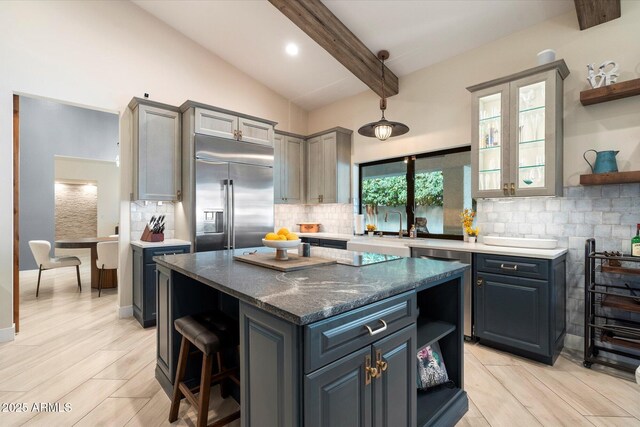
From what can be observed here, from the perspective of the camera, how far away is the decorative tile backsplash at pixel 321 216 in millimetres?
5086

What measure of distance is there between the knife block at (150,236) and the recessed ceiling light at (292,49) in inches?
115

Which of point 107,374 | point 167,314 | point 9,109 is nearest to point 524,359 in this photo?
point 167,314

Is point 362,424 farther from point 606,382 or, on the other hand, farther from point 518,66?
point 518,66

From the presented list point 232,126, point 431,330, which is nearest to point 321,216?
point 232,126

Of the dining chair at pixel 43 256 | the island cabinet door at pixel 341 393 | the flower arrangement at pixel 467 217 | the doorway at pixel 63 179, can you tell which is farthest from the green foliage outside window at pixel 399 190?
the dining chair at pixel 43 256

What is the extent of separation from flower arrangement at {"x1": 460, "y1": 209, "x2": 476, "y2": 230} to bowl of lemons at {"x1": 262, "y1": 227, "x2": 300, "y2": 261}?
8.10 feet

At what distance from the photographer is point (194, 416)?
1966 mm

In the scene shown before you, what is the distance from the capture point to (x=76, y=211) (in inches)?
338

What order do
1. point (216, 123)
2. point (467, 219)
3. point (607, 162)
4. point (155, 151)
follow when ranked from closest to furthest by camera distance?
point (607, 162)
point (467, 219)
point (155, 151)
point (216, 123)

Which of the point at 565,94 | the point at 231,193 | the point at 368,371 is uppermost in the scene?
the point at 565,94

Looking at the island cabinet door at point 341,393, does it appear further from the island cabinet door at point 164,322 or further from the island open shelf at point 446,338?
the island cabinet door at point 164,322

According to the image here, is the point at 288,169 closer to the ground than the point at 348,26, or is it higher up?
closer to the ground

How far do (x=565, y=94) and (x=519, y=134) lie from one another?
565mm

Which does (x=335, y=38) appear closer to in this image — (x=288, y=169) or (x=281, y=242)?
(x=288, y=169)
